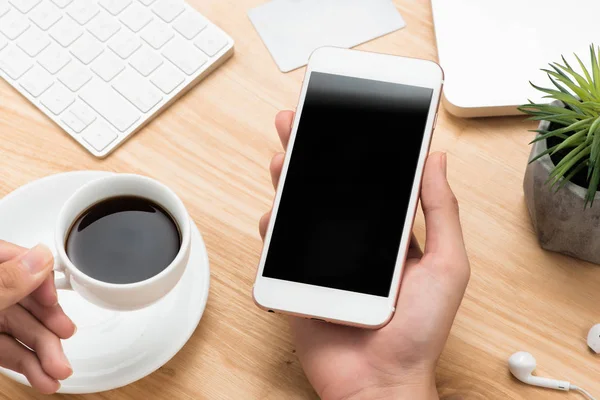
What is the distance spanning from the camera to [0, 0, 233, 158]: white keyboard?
0.91 meters

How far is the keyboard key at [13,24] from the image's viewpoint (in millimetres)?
951

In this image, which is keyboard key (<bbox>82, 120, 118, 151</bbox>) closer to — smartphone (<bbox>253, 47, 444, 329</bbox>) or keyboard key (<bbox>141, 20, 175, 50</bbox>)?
keyboard key (<bbox>141, 20, 175, 50</bbox>)

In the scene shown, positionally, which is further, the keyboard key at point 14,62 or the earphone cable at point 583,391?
the keyboard key at point 14,62

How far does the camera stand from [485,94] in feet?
2.95

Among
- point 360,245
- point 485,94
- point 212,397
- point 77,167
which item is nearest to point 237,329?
point 212,397

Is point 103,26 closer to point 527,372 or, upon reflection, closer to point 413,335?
point 413,335

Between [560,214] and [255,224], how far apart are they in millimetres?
345

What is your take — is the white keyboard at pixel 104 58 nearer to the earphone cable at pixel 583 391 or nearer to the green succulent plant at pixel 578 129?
the green succulent plant at pixel 578 129

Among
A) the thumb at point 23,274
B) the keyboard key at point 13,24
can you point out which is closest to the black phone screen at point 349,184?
the thumb at point 23,274

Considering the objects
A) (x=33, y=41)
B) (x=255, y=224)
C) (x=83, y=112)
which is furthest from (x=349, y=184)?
(x=33, y=41)

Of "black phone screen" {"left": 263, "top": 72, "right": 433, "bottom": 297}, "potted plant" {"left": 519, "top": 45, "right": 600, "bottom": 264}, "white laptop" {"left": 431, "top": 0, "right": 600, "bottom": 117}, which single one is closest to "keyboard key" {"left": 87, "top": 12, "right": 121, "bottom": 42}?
"black phone screen" {"left": 263, "top": 72, "right": 433, "bottom": 297}

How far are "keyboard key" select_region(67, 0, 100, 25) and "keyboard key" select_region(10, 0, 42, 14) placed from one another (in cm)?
5

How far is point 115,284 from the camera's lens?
2.22 feet

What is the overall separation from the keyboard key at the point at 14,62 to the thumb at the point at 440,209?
530mm
